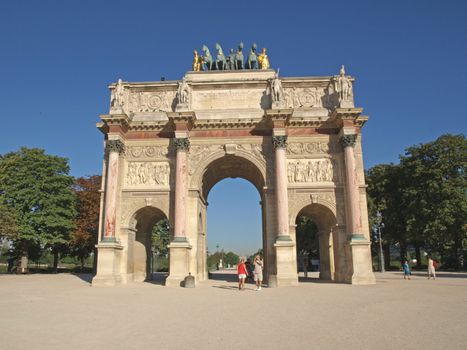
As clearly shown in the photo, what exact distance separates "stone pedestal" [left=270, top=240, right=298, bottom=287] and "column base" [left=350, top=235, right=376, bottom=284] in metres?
3.35

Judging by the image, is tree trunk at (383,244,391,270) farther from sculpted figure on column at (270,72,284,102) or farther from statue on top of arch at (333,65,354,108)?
sculpted figure on column at (270,72,284,102)

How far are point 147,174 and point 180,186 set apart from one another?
9.78 ft

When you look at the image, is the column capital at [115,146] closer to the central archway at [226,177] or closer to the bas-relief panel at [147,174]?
the bas-relief panel at [147,174]

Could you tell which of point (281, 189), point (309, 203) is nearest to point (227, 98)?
point (281, 189)

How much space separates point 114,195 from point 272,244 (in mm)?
10214

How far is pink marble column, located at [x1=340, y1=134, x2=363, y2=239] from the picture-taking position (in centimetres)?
2292

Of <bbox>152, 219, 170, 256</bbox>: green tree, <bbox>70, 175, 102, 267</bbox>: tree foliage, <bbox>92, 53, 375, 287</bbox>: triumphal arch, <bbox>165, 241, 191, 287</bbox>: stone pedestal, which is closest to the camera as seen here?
<bbox>165, 241, 191, 287</bbox>: stone pedestal

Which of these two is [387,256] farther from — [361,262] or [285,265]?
[285,265]

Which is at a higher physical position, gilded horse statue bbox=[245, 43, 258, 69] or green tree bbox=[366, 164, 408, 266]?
gilded horse statue bbox=[245, 43, 258, 69]

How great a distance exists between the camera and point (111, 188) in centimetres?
2409

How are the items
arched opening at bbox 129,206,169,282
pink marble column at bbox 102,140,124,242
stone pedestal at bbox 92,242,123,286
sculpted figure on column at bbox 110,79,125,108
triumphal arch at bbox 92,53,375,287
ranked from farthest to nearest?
arched opening at bbox 129,206,169,282 → sculpted figure on column at bbox 110,79,125,108 → triumphal arch at bbox 92,53,375,287 → pink marble column at bbox 102,140,124,242 → stone pedestal at bbox 92,242,123,286

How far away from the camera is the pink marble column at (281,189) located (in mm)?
22875

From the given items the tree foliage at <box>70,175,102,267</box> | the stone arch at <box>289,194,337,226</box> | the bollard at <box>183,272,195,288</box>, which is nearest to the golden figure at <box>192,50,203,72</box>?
the stone arch at <box>289,194,337,226</box>

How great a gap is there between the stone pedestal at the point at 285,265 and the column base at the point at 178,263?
526 centimetres
